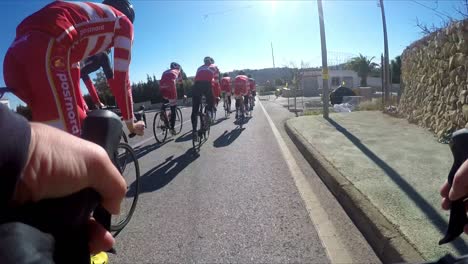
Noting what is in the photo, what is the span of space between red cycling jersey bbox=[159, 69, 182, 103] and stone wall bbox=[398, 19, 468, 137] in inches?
239

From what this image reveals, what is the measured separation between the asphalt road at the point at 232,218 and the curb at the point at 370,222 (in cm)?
8

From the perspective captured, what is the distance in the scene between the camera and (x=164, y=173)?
5879 millimetres

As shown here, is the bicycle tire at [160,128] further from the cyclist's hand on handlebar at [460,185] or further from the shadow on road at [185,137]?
the cyclist's hand on handlebar at [460,185]

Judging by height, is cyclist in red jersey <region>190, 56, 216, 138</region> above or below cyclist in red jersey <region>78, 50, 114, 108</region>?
below

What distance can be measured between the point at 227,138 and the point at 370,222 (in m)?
6.67

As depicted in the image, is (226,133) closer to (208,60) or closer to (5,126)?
(208,60)

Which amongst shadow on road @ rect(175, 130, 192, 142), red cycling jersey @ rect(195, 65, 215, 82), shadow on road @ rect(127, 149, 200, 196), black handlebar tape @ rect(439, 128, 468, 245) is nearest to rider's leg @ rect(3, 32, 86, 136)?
shadow on road @ rect(127, 149, 200, 196)

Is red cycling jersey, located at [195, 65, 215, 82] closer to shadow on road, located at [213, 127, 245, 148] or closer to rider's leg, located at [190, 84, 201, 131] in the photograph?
rider's leg, located at [190, 84, 201, 131]

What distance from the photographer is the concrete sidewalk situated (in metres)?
2.73

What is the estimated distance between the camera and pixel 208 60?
905cm

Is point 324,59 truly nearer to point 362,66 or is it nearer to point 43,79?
point 43,79

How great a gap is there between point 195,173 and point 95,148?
486 cm

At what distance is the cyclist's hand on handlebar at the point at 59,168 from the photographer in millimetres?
883

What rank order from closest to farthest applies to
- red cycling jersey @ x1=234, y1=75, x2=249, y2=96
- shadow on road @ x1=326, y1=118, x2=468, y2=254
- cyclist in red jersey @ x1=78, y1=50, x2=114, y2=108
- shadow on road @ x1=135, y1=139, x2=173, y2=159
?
shadow on road @ x1=326, y1=118, x2=468, y2=254, cyclist in red jersey @ x1=78, y1=50, x2=114, y2=108, shadow on road @ x1=135, y1=139, x2=173, y2=159, red cycling jersey @ x1=234, y1=75, x2=249, y2=96
